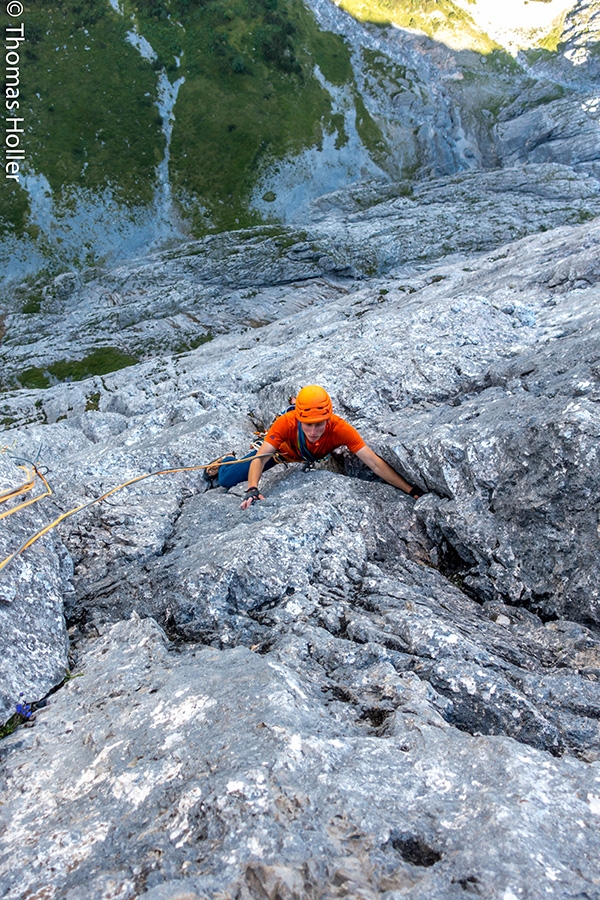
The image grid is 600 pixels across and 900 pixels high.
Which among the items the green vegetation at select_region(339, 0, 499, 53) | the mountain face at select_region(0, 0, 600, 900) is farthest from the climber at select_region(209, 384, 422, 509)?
the green vegetation at select_region(339, 0, 499, 53)

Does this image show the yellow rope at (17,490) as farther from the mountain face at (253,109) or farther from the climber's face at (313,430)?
the mountain face at (253,109)

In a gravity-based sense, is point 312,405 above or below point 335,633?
above

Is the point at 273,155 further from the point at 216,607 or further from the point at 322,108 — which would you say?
the point at 216,607

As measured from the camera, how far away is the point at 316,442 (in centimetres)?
1117

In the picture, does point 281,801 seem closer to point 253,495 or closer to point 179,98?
point 253,495

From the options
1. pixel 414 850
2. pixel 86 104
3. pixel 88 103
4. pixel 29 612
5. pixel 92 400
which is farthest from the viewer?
pixel 88 103

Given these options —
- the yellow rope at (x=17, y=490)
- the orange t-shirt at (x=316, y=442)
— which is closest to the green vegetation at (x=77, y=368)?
the orange t-shirt at (x=316, y=442)

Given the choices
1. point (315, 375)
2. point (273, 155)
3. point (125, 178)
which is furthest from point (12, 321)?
point (315, 375)

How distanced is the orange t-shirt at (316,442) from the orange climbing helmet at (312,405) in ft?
1.87

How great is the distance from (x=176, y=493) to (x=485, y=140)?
5577 inches

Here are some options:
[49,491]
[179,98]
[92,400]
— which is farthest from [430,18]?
[49,491]

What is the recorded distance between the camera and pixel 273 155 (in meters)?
114

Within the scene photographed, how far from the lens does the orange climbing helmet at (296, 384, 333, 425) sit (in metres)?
10.2

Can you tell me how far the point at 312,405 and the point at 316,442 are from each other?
1.29m
